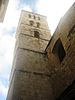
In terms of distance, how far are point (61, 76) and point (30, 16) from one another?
9.64 metres

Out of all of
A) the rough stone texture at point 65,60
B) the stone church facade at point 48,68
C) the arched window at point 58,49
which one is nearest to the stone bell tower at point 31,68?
the stone church facade at point 48,68

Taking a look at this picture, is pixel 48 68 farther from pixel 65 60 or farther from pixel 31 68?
pixel 65 60

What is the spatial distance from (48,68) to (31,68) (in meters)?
1.04

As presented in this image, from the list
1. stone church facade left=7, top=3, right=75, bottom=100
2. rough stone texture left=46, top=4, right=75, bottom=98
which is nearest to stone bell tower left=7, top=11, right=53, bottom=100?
stone church facade left=7, top=3, right=75, bottom=100

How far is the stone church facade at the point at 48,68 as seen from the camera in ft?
22.1

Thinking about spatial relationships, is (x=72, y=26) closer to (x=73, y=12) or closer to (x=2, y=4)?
(x=73, y=12)

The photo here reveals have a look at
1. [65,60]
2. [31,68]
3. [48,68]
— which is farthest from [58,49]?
[31,68]

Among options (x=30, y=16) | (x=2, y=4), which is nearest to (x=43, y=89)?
(x=2, y=4)

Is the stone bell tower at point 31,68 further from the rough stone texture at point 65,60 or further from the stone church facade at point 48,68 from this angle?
the rough stone texture at point 65,60

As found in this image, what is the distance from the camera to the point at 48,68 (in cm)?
891

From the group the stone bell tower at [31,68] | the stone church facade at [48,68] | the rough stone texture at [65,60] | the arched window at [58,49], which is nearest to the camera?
the rough stone texture at [65,60]

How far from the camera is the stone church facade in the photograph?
674 centimetres

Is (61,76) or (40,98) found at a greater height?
(61,76)

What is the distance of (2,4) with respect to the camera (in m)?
3.35
